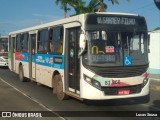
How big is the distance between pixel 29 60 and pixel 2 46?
54.5 ft

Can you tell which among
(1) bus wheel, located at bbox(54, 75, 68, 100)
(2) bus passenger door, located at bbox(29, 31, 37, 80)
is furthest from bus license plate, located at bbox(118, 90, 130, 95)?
(2) bus passenger door, located at bbox(29, 31, 37, 80)

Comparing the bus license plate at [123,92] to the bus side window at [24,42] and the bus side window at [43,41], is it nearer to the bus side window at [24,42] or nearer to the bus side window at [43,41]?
the bus side window at [43,41]

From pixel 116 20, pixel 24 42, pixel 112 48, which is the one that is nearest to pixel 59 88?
pixel 112 48

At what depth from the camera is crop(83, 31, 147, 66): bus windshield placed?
1081 cm

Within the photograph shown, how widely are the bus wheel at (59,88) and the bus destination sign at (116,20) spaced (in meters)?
3.03

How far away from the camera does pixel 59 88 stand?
13.1 metres

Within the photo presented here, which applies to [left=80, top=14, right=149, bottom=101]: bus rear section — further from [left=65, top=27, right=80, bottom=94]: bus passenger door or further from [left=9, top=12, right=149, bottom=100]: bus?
[left=65, top=27, right=80, bottom=94]: bus passenger door

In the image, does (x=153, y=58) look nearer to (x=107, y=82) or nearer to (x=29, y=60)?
(x=29, y=60)

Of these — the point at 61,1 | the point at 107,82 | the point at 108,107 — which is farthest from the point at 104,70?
the point at 61,1

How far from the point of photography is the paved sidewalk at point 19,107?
33.6 feet

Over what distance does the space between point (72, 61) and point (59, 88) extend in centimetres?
159

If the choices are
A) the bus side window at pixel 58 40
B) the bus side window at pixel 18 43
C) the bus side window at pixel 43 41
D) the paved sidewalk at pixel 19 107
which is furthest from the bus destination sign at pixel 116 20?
the bus side window at pixel 18 43

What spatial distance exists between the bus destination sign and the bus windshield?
0.33 metres

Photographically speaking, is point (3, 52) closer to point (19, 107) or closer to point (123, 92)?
point (19, 107)
